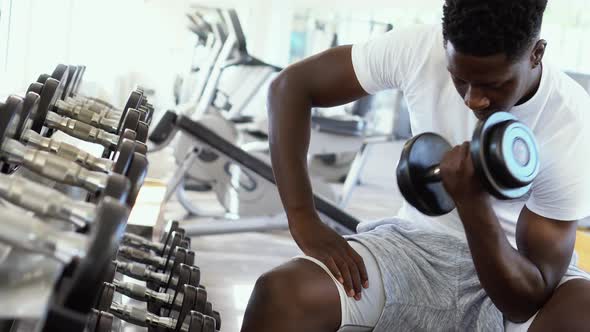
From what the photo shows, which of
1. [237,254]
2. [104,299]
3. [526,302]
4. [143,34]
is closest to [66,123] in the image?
[104,299]

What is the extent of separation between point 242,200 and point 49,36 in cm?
177

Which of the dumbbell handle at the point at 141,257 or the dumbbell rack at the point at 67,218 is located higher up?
the dumbbell rack at the point at 67,218

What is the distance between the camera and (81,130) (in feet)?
4.05

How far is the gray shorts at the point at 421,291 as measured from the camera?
Answer: 1.50 m

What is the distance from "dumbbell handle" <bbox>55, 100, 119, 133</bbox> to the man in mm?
378

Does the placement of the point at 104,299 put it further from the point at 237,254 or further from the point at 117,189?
the point at 237,254

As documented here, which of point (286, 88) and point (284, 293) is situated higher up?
point (286, 88)

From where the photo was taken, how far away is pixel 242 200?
15.3 ft

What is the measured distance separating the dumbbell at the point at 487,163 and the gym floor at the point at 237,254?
157 centimetres

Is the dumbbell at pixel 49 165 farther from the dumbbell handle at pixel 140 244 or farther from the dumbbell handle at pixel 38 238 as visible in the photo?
the dumbbell handle at pixel 140 244

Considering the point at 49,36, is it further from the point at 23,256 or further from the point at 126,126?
the point at 23,256

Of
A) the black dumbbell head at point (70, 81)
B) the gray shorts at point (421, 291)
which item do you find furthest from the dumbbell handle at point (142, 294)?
the black dumbbell head at point (70, 81)

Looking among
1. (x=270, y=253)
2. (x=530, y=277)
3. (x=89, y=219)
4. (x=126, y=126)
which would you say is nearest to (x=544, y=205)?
(x=530, y=277)

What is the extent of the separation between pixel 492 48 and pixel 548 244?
1.26 feet
